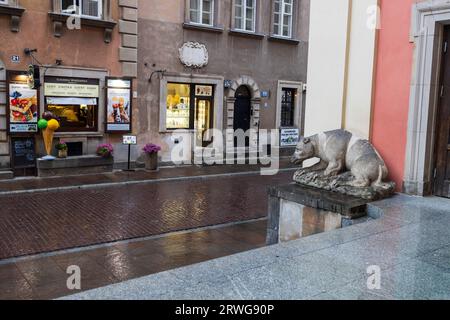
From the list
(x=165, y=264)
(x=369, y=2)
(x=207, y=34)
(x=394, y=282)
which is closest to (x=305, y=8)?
(x=207, y=34)

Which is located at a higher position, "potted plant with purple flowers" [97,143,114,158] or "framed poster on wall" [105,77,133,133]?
"framed poster on wall" [105,77,133,133]

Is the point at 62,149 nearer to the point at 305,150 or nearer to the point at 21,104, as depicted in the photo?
the point at 21,104

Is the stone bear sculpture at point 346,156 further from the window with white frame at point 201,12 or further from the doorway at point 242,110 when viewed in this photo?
the doorway at point 242,110

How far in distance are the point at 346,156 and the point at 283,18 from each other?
1378 centimetres

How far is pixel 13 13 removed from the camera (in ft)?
41.9

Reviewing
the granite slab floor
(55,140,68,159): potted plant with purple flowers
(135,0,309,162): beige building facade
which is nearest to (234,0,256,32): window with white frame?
(135,0,309,162): beige building facade

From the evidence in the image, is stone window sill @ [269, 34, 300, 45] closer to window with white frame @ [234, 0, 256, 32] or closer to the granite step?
window with white frame @ [234, 0, 256, 32]

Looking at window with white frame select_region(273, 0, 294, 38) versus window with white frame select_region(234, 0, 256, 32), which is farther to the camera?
window with white frame select_region(273, 0, 294, 38)

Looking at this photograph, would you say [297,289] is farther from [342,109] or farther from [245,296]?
[342,109]

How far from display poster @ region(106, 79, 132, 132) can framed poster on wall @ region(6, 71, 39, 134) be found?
2.24 m

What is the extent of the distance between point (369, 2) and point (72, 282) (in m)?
6.23

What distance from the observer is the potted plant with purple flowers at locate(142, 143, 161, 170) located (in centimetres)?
1541
